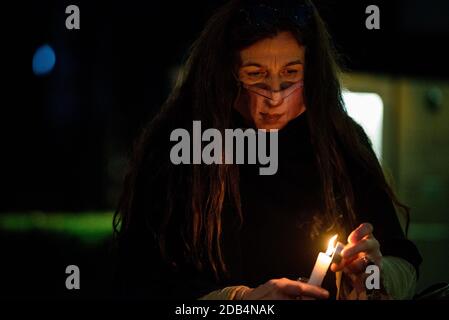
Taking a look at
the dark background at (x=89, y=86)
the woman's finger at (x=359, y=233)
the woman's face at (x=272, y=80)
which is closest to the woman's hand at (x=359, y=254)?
the woman's finger at (x=359, y=233)

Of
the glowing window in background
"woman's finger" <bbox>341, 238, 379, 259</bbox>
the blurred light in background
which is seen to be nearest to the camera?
"woman's finger" <bbox>341, 238, 379, 259</bbox>

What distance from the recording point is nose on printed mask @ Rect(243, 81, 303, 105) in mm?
3322

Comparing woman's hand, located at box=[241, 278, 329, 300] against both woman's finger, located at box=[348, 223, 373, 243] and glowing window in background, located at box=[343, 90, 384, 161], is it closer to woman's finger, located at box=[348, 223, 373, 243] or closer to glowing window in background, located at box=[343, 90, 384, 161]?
woman's finger, located at box=[348, 223, 373, 243]

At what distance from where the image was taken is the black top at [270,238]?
3166 mm

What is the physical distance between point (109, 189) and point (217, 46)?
7.31m

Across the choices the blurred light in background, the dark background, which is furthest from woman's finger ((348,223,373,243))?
the blurred light in background

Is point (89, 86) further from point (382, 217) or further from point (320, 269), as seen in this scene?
point (320, 269)

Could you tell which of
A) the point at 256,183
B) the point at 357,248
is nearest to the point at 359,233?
the point at 357,248

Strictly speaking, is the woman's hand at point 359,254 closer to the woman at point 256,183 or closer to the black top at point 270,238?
the woman at point 256,183

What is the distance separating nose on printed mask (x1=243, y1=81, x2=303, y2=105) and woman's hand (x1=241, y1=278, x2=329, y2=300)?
0.83 meters

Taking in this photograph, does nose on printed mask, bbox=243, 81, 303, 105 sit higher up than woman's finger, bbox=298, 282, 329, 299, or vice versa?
nose on printed mask, bbox=243, 81, 303, 105

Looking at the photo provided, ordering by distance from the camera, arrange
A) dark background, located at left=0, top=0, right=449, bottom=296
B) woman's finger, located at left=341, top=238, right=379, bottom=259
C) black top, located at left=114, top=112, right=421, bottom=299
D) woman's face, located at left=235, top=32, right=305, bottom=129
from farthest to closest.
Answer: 1. dark background, located at left=0, top=0, right=449, bottom=296
2. woman's face, located at left=235, top=32, right=305, bottom=129
3. black top, located at left=114, top=112, right=421, bottom=299
4. woman's finger, located at left=341, top=238, right=379, bottom=259

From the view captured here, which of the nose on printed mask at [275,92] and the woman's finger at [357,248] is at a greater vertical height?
the nose on printed mask at [275,92]
